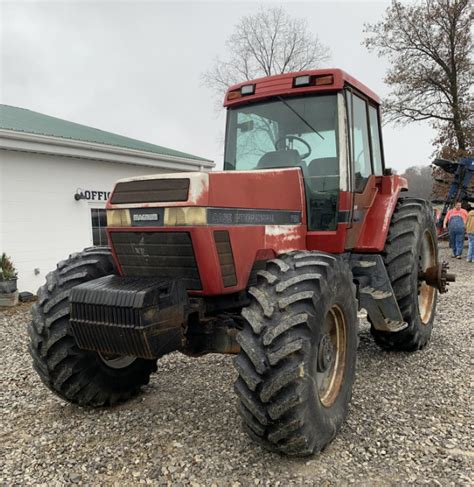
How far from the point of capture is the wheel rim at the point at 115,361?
12.2ft

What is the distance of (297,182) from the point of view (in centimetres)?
372

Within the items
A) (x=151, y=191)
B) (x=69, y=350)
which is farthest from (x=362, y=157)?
(x=69, y=350)

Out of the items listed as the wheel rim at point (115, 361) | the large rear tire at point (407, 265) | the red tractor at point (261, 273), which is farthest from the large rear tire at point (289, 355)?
the large rear tire at point (407, 265)

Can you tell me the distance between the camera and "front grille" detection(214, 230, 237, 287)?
118 inches

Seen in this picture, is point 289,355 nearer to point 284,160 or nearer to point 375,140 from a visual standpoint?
point 284,160

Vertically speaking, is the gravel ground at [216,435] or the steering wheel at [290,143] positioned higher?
the steering wheel at [290,143]

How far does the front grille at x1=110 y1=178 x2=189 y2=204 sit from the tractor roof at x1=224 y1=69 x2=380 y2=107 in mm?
1644

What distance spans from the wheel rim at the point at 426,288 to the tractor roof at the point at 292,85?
6.81 ft

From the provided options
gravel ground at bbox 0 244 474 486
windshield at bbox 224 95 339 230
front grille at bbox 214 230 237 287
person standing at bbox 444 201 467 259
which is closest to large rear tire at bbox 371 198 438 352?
gravel ground at bbox 0 244 474 486

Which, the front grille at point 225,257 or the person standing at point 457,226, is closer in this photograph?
the front grille at point 225,257

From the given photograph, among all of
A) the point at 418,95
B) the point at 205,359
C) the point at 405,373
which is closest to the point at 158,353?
the point at 205,359

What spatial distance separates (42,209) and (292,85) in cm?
678

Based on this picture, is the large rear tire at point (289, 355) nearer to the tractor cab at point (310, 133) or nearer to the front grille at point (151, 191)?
the front grille at point (151, 191)

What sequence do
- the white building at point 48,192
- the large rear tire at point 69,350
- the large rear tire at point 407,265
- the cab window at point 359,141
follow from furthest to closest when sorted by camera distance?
1. the white building at point 48,192
2. the large rear tire at point 407,265
3. the cab window at point 359,141
4. the large rear tire at point 69,350
